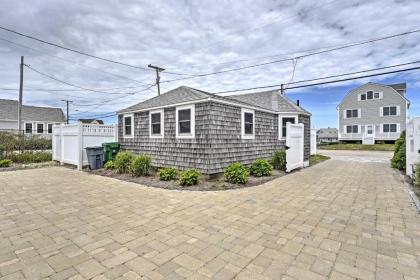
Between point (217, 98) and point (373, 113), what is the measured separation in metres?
30.9

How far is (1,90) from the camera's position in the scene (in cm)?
2320

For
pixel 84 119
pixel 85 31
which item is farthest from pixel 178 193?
pixel 84 119

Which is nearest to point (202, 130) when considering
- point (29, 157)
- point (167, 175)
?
point (167, 175)

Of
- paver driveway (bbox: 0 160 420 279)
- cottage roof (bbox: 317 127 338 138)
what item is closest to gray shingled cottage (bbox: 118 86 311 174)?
paver driveway (bbox: 0 160 420 279)

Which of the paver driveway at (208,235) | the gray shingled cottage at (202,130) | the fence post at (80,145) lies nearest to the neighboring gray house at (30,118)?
the fence post at (80,145)

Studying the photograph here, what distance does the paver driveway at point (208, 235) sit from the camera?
2.49 meters

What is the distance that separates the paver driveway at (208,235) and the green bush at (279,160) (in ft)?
13.2

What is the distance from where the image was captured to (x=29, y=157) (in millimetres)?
13484

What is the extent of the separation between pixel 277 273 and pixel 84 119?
4586cm

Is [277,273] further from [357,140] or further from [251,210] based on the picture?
[357,140]

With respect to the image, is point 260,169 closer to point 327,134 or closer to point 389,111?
point 389,111

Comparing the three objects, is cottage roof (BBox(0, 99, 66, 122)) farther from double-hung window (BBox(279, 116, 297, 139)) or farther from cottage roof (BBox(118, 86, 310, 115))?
double-hung window (BBox(279, 116, 297, 139))

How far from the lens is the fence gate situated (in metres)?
9.58

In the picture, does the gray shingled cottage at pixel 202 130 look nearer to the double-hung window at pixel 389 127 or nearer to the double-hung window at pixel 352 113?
the double-hung window at pixel 352 113
